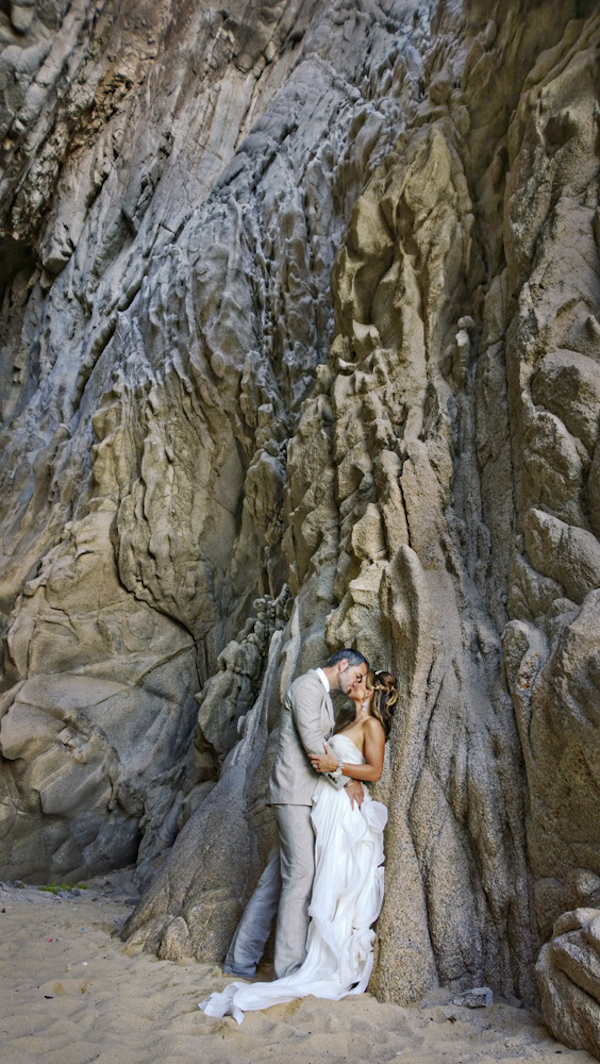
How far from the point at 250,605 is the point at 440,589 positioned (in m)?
4.97

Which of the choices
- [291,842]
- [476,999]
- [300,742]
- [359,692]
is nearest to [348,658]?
[359,692]

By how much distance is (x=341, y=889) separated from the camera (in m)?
3.75

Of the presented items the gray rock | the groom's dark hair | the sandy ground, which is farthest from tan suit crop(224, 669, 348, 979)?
the gray rock

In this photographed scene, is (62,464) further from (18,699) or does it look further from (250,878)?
(250,878)

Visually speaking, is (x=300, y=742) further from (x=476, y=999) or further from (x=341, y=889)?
(x=476, y=999)

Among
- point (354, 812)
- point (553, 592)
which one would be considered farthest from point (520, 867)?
point (553, 592)

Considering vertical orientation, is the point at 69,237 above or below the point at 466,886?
above

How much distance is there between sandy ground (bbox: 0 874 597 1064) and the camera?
2930 mm

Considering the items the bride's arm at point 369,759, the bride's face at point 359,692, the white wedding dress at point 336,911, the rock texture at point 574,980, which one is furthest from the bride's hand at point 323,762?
the rock texture at point 574,980

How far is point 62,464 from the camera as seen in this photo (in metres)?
11.8

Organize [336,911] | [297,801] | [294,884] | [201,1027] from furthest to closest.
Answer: [297,801] < [294,884] < [336,911] < [201,1027]

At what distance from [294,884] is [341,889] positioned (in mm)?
283

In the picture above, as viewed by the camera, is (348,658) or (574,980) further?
(348,658)

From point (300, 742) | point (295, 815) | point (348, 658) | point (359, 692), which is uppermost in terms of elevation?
point (348, 658)
